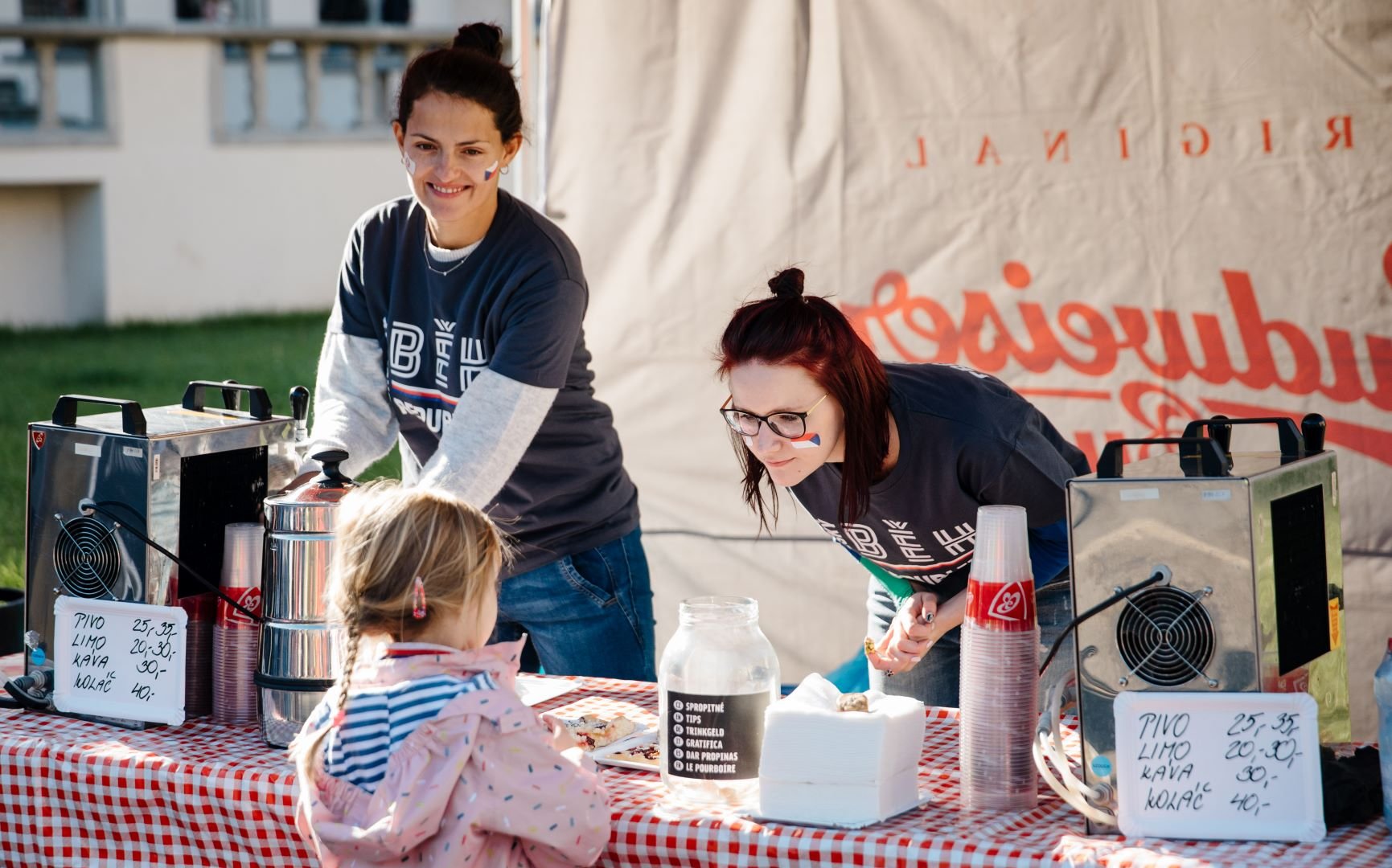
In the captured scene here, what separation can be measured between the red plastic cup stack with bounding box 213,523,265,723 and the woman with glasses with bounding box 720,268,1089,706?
73cm

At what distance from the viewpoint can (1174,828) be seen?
1.77m

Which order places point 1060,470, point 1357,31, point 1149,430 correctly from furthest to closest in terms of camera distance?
point 1149,430
point 1357,31
point 1060,470

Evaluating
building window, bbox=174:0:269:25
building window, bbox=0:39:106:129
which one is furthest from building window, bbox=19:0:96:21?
building window, bbox=0:39:106:129

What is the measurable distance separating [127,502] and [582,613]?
0.82 metres

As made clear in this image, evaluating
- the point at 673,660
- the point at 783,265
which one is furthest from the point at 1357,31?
the point at 673,660

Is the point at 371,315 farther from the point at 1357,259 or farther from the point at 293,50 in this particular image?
the point at 293,50

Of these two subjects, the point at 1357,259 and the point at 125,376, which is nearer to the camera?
the point at 1357,259

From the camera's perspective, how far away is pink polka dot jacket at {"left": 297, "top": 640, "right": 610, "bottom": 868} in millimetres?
1759

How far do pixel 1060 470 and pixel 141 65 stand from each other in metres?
17.7

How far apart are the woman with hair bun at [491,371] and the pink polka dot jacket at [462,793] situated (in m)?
0.69

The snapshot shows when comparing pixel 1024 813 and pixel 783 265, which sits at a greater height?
pixel 783 265

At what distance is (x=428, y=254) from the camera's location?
275 centimetres

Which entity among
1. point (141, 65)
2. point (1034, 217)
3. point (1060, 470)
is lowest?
point (1060, 470)

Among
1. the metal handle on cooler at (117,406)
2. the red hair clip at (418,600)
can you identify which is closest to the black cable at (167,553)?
the metal handle on cooler at (117,406)
